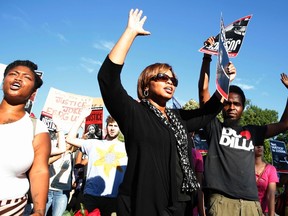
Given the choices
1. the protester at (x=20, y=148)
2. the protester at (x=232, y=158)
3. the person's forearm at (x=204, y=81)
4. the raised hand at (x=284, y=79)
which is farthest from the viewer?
the raised hand at (x=284, y=79)

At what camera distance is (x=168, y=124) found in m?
2.34

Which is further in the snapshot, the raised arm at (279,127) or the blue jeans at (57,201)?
the blue jeans at (57,201)

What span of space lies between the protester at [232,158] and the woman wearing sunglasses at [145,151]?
2.64 feet

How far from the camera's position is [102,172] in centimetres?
469

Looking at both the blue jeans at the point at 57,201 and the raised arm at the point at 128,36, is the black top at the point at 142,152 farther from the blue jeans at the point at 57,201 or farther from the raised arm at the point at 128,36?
the blue jeans at the point at 57,201

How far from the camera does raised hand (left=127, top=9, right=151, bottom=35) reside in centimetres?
213

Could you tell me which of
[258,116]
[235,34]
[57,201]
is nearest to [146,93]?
[235,34]

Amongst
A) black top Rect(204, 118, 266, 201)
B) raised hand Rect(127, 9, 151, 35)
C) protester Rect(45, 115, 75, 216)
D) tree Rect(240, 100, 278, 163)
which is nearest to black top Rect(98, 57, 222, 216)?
raised hand Rect(127, 9, 151, 35)

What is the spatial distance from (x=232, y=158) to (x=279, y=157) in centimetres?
831

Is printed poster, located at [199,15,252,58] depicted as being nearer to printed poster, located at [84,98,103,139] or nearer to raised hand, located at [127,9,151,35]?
raised hand, located at [127,9,151,35]

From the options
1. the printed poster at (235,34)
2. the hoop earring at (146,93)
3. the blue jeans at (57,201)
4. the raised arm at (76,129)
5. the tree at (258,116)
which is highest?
the tree at (258,116)

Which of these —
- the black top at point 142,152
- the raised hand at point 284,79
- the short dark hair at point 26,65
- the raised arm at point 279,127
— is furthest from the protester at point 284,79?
the short dark hair at point 26,65

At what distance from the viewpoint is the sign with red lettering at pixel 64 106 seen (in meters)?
6.68

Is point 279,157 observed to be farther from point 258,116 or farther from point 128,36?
point 258,116
